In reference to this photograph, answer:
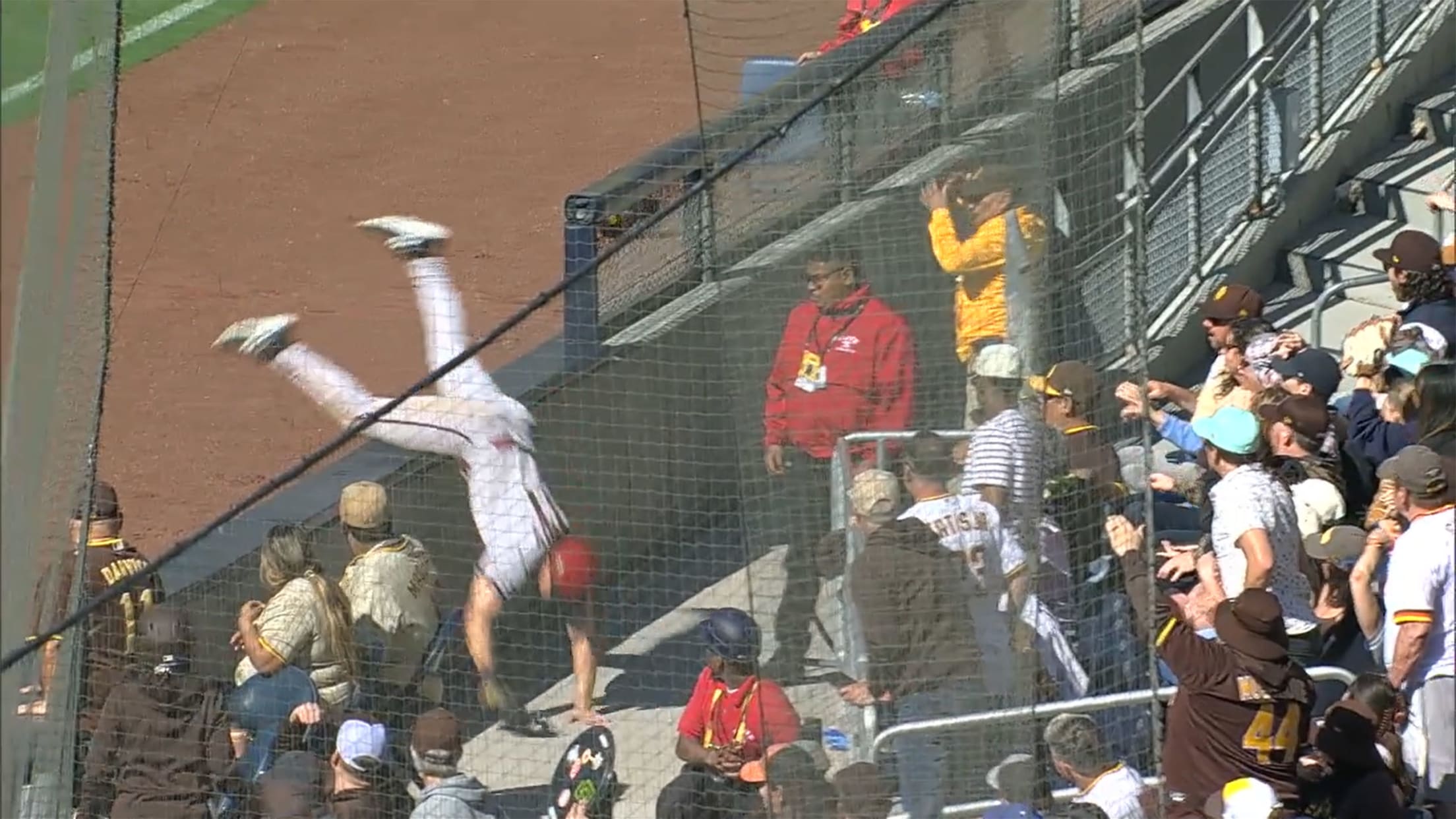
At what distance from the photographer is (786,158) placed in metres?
5.67

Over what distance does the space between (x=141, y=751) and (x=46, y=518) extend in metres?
0.66

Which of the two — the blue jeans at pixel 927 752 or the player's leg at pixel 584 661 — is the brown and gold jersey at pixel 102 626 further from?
the blue jeans at pixel 927 752

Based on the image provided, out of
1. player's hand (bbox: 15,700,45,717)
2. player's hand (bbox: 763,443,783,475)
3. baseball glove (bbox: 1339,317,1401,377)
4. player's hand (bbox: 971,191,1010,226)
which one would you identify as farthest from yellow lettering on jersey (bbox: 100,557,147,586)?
baseball glove (bbox: 1339,317,1401,377)

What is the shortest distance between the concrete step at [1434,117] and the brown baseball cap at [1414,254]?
1.60 metres

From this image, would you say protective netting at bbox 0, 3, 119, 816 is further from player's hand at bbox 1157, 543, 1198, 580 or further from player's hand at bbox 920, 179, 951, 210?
player's hand at bbox 1157, 543, 1198, 580

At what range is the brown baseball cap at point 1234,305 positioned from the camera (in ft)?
26.5

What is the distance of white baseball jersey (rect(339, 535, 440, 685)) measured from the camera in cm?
555

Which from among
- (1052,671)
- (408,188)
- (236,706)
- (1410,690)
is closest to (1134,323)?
(1052,671)

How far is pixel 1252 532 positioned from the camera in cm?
644

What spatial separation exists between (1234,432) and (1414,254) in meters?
1.74

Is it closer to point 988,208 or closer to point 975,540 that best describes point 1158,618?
point 975,540

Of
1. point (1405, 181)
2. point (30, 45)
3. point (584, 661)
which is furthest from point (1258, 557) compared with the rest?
point (30, 45)

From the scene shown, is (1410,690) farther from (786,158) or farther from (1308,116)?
(1308,116)

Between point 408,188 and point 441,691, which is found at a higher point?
point 408,188
